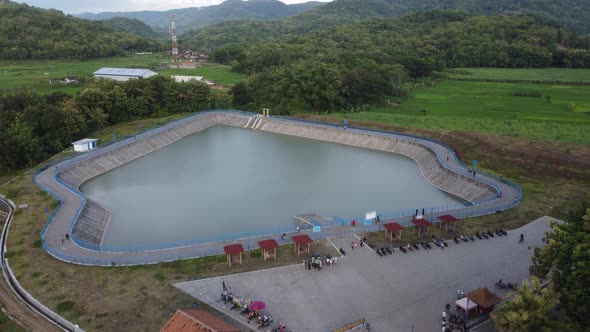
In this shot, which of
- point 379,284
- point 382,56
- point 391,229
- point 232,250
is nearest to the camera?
point 379,284

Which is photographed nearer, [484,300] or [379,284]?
[484,300]

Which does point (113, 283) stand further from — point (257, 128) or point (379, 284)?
point (257, 128)

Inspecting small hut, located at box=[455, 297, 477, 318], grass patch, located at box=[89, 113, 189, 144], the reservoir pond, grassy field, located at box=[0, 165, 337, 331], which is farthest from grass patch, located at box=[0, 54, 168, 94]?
small hut, located at box=[455, 297, 477, 318]

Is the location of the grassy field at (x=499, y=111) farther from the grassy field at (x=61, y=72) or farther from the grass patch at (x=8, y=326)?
the grass patch at (x=8, y=326)

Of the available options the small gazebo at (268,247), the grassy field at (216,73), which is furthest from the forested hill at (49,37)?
the small gazebo at (268,247)

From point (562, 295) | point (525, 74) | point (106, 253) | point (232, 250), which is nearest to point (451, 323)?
point (562, 295)

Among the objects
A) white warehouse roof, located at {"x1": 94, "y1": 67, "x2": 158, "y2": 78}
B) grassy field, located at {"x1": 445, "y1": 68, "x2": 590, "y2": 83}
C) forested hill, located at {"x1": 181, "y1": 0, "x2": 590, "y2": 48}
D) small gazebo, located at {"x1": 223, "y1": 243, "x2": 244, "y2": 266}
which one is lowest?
small gazebo, located at {"x1": 223, "y1": 243, "x2": 244, "y2": 266}

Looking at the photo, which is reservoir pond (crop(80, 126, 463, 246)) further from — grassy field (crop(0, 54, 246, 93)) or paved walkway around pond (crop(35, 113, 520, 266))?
grassy field (crop(0, 54, 246, 93))
